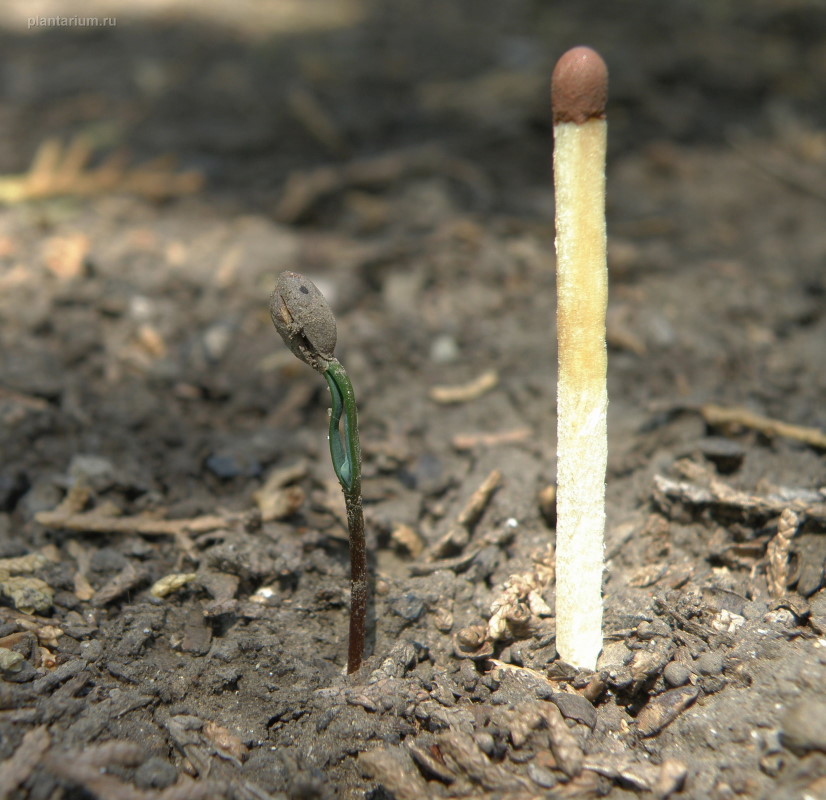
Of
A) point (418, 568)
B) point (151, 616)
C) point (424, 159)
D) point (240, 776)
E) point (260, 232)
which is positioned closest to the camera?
point (240, 776)

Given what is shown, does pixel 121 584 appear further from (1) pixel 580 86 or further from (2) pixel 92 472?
(1) pixel 580 86

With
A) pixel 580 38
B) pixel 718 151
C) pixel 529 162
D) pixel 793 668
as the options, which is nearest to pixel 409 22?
pixel 580 38

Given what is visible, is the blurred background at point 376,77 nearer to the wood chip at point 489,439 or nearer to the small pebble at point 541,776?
the wood chip at point 489,439

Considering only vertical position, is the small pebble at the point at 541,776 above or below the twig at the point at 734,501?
below

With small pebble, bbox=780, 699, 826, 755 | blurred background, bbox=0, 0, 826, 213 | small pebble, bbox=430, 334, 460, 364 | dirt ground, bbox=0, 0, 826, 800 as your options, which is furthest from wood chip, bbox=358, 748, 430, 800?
blurred background, bbox=0, 0, 826, 213

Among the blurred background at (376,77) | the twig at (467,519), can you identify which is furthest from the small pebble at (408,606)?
the blurred background at (376,77)

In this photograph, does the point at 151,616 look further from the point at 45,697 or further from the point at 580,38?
the point at 580,38
